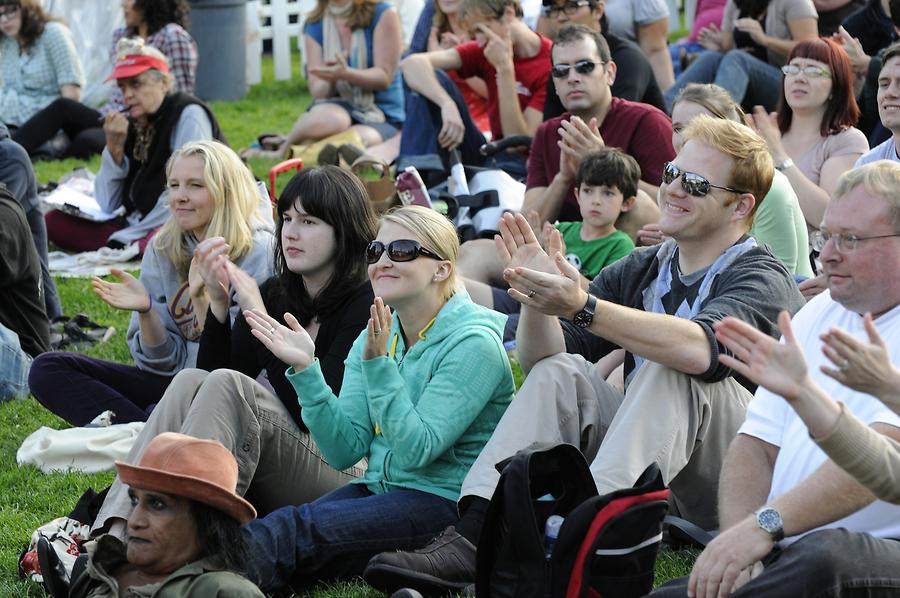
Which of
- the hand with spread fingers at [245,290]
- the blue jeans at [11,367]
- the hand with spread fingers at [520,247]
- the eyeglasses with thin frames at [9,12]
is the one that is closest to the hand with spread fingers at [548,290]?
the hand with spread fingers at [520,247]

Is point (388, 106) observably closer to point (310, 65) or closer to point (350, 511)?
point (310, 65)

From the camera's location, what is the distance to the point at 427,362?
4.43 metres

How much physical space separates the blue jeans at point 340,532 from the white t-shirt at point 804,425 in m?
1.15

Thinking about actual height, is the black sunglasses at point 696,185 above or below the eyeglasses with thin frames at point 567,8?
above

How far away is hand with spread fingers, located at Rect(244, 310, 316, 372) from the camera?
427cm

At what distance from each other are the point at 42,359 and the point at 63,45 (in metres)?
6.55

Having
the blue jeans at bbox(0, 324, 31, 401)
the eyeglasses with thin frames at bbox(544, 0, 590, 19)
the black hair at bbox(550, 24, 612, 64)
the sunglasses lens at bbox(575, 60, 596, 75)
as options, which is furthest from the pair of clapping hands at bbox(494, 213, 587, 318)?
the eyeglasses with thin frames at bbox(544, 0, 590, 19)

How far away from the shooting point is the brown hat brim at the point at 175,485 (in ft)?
12.0

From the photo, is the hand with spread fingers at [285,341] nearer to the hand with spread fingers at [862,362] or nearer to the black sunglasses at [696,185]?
the black sunglasses at [696,185]

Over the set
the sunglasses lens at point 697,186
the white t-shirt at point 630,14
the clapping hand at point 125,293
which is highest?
the sunglasses lens at point 697,186

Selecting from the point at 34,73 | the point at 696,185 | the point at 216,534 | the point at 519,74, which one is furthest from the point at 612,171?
the point at 34,73

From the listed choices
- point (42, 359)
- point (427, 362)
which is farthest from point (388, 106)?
point (427, 362)

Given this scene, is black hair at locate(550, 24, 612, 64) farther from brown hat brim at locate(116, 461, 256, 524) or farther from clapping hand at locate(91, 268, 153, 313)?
brown hat brim at locate(116, 461, 256, 524)

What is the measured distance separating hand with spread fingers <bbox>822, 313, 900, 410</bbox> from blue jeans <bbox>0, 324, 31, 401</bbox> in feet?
15.4
